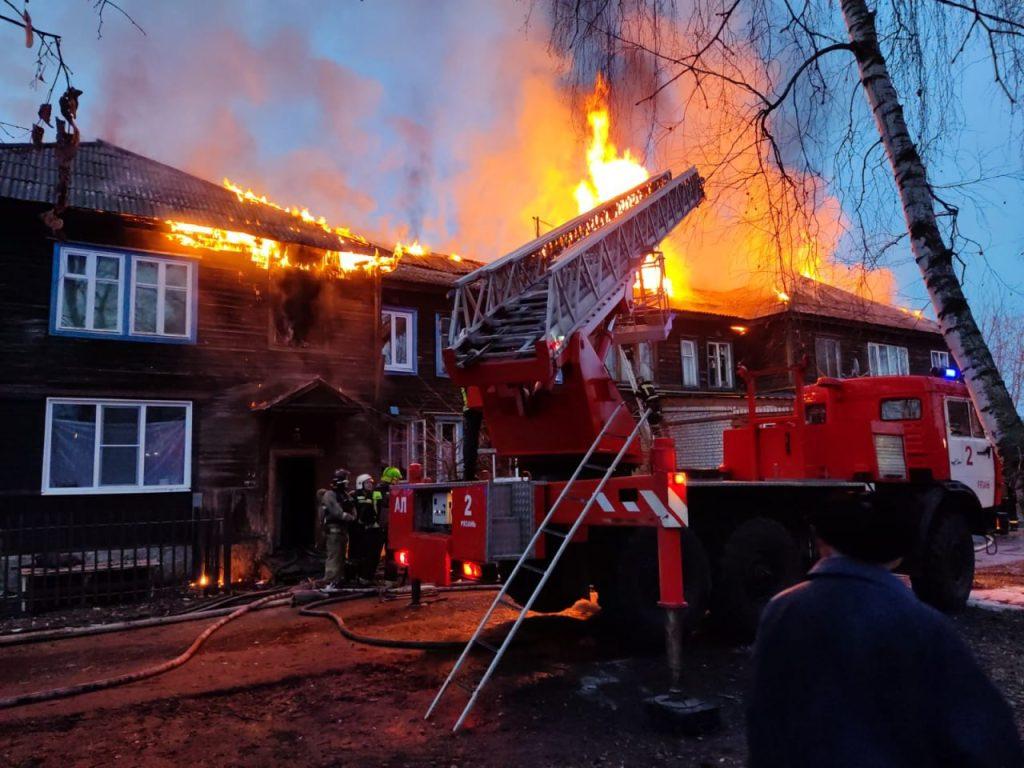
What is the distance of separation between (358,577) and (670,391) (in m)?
15.0

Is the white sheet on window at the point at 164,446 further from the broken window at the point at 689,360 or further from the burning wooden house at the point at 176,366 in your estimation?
the broken window at the point at 689,360

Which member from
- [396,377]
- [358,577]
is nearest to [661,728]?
→ [358,577]

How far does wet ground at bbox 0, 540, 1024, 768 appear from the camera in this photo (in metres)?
4.36

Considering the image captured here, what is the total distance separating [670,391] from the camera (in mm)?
23719

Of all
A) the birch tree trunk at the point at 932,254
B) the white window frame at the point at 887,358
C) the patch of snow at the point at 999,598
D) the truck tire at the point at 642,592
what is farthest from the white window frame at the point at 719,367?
the birch tree trunk at the point at 932,254

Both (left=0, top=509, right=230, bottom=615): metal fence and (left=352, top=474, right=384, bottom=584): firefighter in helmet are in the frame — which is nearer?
(left=0, top=509, right=230, bottom=615): metal fence

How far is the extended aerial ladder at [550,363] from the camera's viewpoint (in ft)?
20.5

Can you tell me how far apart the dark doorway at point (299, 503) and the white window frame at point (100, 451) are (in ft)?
8.64

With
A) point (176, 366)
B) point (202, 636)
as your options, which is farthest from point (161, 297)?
point (202, 636)

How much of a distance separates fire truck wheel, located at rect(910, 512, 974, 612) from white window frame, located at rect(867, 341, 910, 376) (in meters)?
20.5

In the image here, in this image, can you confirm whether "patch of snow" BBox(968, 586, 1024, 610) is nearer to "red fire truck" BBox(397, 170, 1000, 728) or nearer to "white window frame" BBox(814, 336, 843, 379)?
"red fire truck" BBox(397, 170, 1000, 728)

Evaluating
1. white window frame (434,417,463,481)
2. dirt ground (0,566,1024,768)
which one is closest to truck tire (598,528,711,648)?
dirt ground (0,566,1024,768)

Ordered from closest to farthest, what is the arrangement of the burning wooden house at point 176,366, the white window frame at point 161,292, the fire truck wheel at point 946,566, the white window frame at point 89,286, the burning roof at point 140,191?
the fire truck wheel at point 946,566 < the burning wooden house at point 176,366 < the burning roof at point 140,191 < the white window frame at point 89,286 < the white window frame at point 161,292

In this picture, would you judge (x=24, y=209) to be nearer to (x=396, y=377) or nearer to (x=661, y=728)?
(x=396, y=377)
